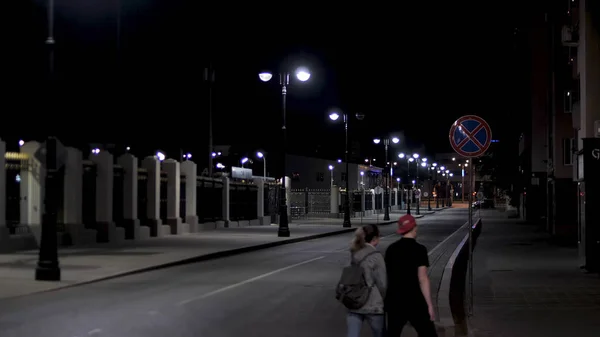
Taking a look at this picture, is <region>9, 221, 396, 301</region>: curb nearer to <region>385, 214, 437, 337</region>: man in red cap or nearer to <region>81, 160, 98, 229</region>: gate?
<region>81, 160, 98, 229</region>: gate

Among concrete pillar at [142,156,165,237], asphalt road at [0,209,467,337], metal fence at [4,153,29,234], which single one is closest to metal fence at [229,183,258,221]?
concrete pillar at [142,156,165,237]

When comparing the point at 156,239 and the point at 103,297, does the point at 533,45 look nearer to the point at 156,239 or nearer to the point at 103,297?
the point at 156,239

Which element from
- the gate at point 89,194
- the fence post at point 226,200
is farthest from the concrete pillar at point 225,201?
the gate at point 89,194

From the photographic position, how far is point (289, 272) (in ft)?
66.5

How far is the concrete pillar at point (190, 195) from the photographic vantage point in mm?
38750

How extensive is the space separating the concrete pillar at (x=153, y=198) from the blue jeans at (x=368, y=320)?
27.9 meters

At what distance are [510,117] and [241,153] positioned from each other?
33.6m

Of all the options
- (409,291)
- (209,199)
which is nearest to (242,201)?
(209,199)

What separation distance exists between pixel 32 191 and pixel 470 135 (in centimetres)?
1841

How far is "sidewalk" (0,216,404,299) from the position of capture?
17.4 m

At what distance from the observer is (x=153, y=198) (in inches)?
1356

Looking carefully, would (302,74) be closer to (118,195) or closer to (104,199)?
(118,195)

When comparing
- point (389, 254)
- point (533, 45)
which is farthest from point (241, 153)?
point (389, 254)

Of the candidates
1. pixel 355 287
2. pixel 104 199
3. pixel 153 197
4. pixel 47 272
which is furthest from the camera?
pixel 153 197
